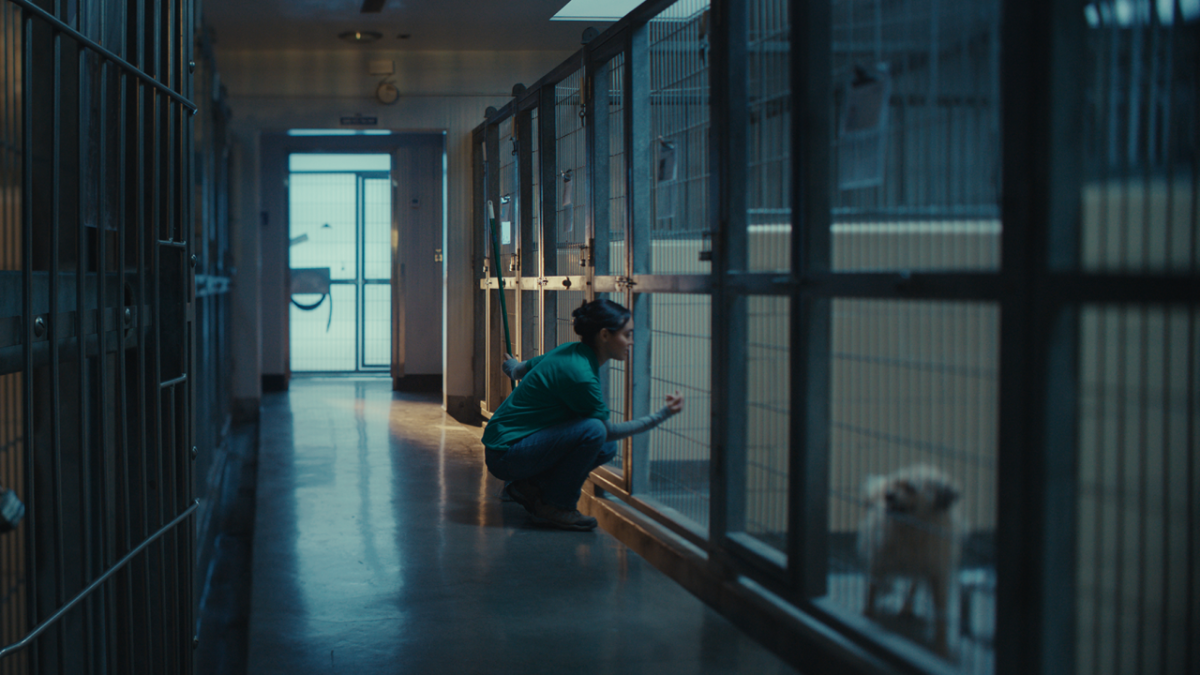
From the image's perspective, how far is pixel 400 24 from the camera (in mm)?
6621

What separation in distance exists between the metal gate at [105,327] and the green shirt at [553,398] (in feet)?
4.81

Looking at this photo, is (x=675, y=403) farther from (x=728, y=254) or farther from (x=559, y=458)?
(x=559, y=458)

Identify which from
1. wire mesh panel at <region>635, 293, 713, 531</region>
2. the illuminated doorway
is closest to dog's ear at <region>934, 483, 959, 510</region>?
wire mesh panel at <region>635, 293, 713, 531</region>

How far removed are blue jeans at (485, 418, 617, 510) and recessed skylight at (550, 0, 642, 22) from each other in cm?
338

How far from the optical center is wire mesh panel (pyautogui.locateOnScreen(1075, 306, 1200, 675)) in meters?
1.46

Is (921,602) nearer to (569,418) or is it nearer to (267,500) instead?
(569,418)

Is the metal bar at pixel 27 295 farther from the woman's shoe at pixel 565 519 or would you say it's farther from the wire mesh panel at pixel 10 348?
the woman's shoe at pixel 565 519

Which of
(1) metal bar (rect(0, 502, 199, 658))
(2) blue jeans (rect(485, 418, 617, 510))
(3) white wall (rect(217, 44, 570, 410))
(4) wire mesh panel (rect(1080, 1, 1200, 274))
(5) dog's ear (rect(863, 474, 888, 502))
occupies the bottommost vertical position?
(2) blue jeans (rect(485, 418, 617, 510))

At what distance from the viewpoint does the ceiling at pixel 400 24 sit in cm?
612

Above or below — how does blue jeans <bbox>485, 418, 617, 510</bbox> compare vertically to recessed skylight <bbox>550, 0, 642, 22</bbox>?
below

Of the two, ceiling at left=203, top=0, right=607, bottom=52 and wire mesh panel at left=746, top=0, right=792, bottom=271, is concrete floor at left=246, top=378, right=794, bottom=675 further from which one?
ceiling at left=203, top=0, right=607, bottom=52

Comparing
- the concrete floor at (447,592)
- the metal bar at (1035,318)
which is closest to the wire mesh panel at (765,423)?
the concrete floor at (447,592)

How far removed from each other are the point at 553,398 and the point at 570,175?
1.28 metres

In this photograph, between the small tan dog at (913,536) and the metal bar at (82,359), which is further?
the small tan dog at (913,536)
